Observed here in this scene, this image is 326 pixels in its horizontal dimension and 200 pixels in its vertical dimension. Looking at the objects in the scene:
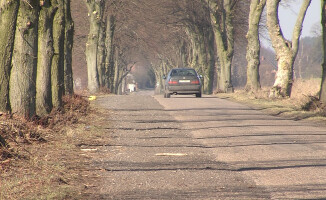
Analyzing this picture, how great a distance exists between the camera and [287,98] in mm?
25906

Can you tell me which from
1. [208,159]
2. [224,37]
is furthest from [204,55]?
[208,159]

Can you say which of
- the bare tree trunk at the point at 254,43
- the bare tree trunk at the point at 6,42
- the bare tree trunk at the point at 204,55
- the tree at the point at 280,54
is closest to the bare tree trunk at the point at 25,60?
the bare tree trunk at the point at 6,42

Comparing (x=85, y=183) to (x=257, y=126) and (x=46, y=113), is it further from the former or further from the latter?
(x=257, y=126)

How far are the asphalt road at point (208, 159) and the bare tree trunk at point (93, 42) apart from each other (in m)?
17.5

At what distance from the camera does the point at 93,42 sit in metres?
34.7

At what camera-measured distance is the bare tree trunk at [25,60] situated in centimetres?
1277

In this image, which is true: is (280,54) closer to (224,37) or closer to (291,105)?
(291,105)

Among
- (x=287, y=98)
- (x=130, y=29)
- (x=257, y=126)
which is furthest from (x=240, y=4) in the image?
(x=257, y=126)

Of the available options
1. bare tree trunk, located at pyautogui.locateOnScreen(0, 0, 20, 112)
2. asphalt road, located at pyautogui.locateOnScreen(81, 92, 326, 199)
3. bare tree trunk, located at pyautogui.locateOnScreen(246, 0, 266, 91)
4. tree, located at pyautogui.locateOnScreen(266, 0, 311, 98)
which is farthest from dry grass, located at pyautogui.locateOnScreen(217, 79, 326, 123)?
bare tree trunk, located at pyautogui.locateOnScreen(0, 0, 20, 112)

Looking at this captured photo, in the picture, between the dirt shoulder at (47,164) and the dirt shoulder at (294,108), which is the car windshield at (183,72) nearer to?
the dirt shoulder at (294,108)

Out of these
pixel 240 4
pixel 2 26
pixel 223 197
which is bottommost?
pixel 223 197

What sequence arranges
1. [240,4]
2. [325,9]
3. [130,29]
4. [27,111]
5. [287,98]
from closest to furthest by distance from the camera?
1. [27,111]
2. [325,9]
3. [287,98]
4. [240,4]
5. [130,29]

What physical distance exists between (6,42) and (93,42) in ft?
74.8

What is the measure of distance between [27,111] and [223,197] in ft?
23.0
